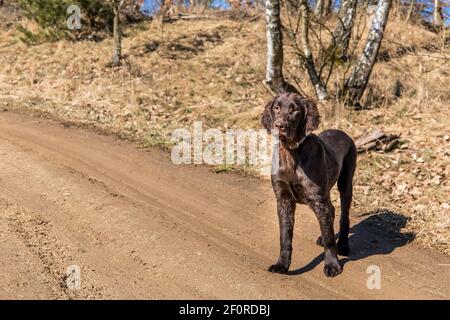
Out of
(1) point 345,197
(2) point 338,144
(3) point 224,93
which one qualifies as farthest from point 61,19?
(1) point 345,197

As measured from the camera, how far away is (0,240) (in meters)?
6.04

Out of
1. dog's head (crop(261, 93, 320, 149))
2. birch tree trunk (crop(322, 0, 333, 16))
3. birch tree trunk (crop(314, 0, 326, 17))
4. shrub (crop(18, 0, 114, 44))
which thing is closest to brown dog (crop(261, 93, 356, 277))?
dog's head (crop(261, 93, 320, 149))

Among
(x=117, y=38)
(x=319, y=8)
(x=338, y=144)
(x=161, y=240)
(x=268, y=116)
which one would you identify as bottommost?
(x=161, y=240)

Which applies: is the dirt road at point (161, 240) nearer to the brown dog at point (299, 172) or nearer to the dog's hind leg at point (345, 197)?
the dog's hind leg at point (345, 197)

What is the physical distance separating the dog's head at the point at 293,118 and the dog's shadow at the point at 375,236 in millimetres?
1430

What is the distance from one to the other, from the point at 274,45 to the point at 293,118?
6.57m

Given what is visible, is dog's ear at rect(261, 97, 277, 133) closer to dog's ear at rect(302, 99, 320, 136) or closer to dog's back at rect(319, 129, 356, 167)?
dog's ear at rect(302, 99, 320, 136)

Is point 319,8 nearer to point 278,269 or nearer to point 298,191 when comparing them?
point 298,191

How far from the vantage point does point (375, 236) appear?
7.09 meters

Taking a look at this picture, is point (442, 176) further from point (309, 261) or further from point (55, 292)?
point (55, 292)

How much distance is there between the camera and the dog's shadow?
6.36 m

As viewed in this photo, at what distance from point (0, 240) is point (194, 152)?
487 centimetres

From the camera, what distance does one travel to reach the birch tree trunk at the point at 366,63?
1204 centimetres
